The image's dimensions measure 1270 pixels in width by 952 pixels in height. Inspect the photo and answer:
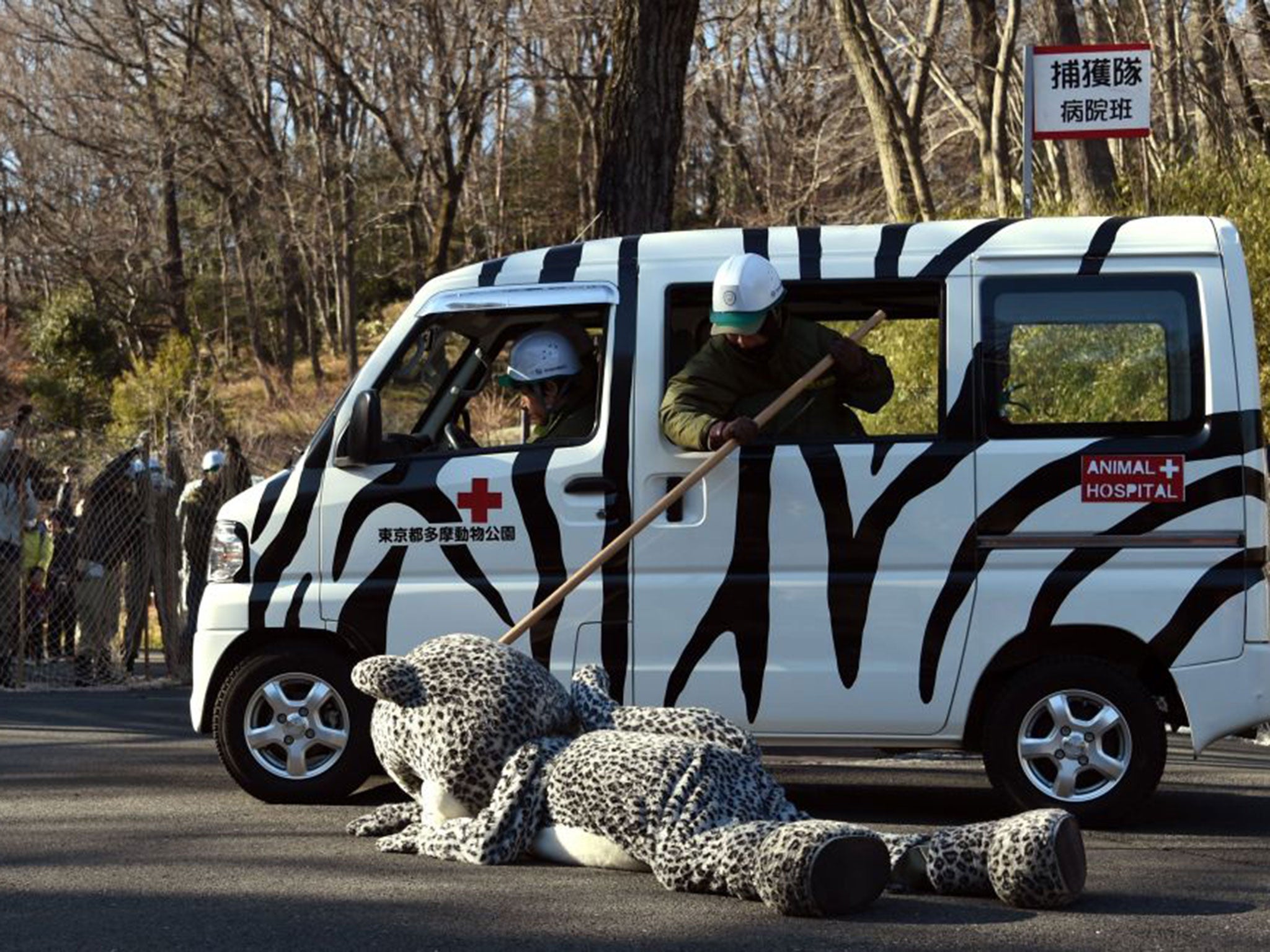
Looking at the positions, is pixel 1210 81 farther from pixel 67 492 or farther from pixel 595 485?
pixel 595 485

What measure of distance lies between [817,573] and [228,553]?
241 centimetres

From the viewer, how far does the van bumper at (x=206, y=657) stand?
27.0ft

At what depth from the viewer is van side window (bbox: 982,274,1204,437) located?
25.2 ft

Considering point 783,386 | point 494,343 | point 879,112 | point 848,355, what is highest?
point 879,112

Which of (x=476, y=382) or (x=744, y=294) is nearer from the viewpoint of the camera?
(x=744, y=294)

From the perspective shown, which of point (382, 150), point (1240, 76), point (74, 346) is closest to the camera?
point (1240, 76)

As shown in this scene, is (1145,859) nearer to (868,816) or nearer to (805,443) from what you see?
(868,816)

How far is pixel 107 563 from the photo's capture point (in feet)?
47.6

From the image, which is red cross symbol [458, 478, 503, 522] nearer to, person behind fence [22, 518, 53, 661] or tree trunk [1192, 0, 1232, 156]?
person behind fence [22, 518, 53, 661]

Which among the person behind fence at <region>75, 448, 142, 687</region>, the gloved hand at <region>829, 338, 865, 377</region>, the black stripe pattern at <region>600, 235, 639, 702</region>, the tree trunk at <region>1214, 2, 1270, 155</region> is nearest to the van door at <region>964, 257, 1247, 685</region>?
the gloved hand at <region>829, 338, 865, 377</region>

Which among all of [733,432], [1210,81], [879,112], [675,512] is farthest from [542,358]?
[1210,81]

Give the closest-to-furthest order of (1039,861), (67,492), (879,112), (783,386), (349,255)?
(1039,861) < (783,386) < (67,492) < (879,112) < (349,255)

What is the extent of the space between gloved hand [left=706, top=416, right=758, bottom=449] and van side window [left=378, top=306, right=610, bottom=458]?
572 millimetres

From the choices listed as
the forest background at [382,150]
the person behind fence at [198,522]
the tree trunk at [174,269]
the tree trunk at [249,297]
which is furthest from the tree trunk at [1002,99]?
the tree trunk at [174,269]
